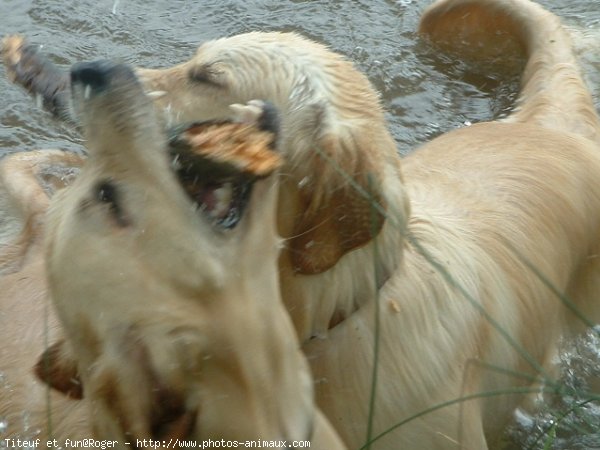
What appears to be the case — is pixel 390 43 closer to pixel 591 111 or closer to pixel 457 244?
pixel 591 111

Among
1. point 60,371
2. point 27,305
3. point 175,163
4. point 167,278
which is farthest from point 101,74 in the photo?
point 27,305

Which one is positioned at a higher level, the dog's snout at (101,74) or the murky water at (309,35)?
the dog's snout at (101,74)

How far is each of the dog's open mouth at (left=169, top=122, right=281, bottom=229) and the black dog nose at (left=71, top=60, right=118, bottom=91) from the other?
0.20m

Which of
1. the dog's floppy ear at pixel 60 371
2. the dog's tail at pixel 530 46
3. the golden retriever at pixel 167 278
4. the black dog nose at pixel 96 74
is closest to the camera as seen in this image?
the golden retriever at pixel 167 278

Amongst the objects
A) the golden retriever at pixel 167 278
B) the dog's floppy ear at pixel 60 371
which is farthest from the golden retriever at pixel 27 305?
the golden retriever at pixel 167 278

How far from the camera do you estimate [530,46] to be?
531cm

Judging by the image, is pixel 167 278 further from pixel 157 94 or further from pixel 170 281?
pixel 157 94

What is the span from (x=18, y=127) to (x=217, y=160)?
11.9 feet

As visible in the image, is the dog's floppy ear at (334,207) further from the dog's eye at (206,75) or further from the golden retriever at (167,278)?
the golden retriever at (167,278)

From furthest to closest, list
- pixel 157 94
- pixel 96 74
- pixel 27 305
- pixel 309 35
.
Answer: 1. pixel 309 35
2. pixel 27 305
3. pixel 157 94
4. pixel 96 74

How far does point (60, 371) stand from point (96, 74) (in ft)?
2.60

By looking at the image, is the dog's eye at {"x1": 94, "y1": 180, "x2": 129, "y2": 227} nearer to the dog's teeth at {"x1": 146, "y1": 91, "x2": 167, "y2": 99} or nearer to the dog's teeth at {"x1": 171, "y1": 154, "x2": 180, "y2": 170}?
the dog's teeth at {"x1": 171, "y1": 154, "x2": 180, "y2": 170}

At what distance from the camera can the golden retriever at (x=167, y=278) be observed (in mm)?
2221

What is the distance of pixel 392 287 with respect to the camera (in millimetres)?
3391
